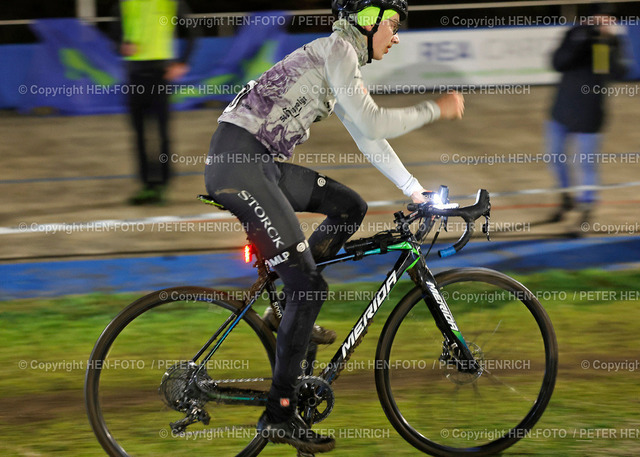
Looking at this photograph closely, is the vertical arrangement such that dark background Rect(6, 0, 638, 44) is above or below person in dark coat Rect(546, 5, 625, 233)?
below

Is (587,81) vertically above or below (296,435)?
below

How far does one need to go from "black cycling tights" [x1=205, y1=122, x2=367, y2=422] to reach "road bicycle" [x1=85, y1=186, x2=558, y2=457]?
0.10 metres

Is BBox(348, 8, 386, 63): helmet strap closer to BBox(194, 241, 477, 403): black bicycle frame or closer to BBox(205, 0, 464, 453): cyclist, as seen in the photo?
BBox(205, 0, 464, 453): cyclist

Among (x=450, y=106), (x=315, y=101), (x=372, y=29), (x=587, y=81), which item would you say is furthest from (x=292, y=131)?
(x=587, y=81)

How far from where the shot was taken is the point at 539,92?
14.6 metres

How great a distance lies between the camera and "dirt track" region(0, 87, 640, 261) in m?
8.42

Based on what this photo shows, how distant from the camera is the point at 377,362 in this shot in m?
4.11

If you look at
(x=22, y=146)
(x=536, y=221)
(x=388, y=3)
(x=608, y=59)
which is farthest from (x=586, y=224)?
(x=22, y=146)

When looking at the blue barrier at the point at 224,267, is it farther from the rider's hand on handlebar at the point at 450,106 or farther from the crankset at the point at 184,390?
the rider's hand on handlebar at the point at 450,106

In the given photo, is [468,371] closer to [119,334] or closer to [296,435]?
[296,435]

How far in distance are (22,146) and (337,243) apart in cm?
928

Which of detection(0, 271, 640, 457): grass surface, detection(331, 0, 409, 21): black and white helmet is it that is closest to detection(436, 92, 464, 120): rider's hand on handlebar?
detection(331, 0, 409, 21): black and white helmet

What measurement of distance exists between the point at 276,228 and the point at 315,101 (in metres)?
0.54

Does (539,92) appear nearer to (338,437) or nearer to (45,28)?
(45,28)
